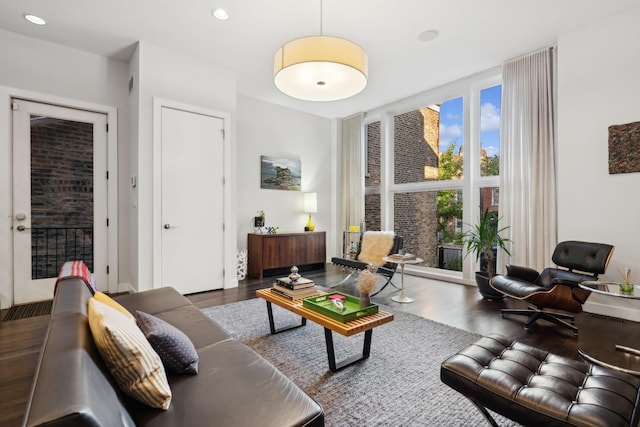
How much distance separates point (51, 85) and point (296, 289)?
3.94m

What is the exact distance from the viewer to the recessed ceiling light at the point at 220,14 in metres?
3.17

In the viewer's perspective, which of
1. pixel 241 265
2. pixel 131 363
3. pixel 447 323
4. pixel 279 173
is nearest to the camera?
pixel 131 363

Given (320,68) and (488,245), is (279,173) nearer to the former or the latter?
(320,68)

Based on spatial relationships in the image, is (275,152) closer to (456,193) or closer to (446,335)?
(456,193)

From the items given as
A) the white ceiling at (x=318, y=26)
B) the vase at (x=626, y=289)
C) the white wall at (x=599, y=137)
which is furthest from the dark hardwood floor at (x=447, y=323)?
the white ceiling at (x=318, y=26)

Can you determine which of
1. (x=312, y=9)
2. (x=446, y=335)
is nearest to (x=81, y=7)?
(x=312, y=9)

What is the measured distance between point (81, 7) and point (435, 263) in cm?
579

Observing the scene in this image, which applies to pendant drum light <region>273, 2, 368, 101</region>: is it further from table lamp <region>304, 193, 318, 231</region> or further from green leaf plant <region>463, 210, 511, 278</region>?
table lamp <region>304, 193, 318, 231</region>

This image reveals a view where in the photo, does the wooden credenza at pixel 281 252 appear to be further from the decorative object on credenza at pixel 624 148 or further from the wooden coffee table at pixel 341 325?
the decorative object on credenza at pixel 624 148

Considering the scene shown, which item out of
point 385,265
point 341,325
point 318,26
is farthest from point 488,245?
point 318,26

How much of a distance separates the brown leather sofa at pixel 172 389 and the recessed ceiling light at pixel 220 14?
2.84 m

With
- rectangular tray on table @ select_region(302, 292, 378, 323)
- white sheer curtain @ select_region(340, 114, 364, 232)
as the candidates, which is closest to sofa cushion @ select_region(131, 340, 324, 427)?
rectangular tray on table @ select_region(302, 292, 378, 323)

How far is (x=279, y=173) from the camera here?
5.90 m

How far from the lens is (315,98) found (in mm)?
2906
